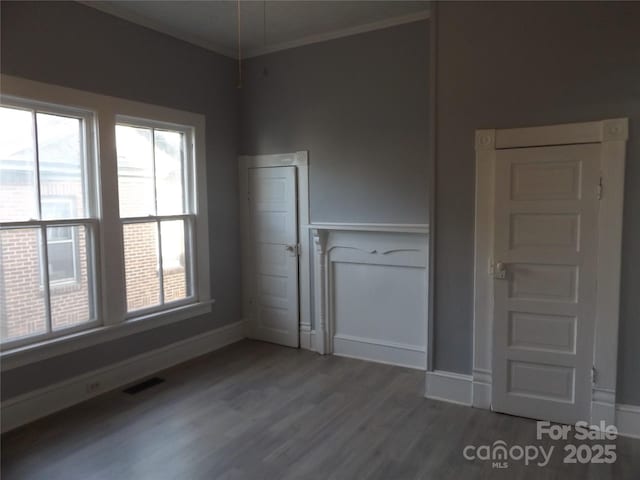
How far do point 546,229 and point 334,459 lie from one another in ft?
6.34

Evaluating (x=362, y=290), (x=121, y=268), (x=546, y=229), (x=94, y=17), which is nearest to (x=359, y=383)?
(x=362, y=290)

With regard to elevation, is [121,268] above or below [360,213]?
below

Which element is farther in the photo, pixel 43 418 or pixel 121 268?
pixel 121 268

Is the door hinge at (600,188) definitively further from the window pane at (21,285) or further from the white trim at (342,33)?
the window pane at (21,285)

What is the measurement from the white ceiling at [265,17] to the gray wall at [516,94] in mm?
716

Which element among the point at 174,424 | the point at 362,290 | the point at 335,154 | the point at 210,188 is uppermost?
the point at 335,154

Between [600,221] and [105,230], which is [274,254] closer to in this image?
[105,230]

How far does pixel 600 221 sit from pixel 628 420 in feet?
4.06

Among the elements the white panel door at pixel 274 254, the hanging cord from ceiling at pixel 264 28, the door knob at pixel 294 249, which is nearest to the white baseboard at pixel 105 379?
the white panel door at pixel 274 254

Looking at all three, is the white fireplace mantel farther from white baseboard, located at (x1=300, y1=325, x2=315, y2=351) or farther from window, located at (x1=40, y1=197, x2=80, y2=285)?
window, located at (x1=40, y1=197, x2=80, y2=285)

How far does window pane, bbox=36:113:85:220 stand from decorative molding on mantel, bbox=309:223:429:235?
199cm

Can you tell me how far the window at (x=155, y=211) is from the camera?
3645 millimetres

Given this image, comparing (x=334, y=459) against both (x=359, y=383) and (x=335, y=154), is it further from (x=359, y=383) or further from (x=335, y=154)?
(x=335, y=154)

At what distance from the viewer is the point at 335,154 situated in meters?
4.13
